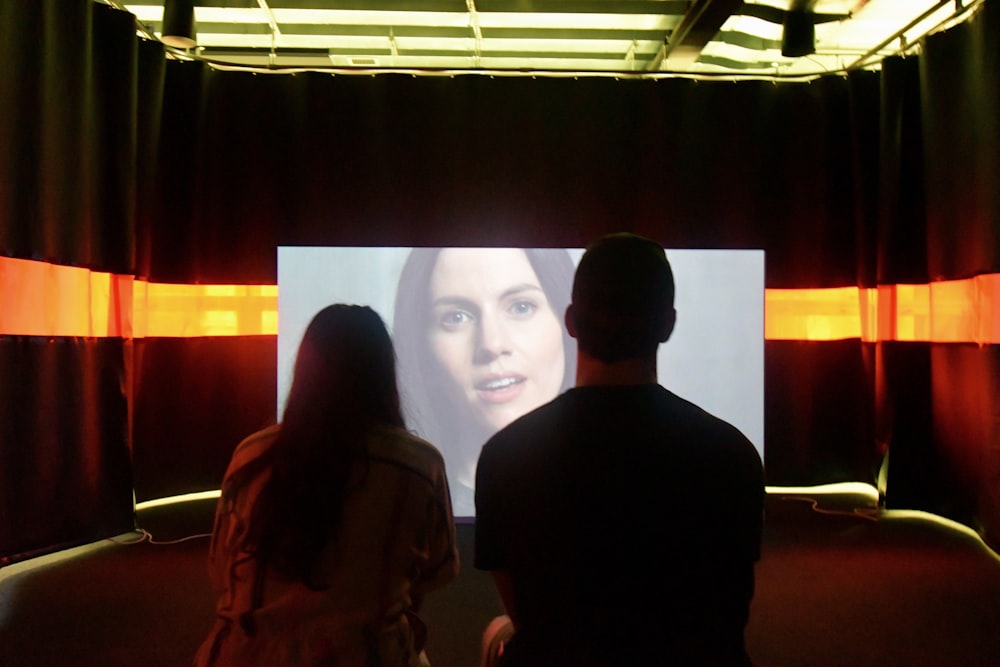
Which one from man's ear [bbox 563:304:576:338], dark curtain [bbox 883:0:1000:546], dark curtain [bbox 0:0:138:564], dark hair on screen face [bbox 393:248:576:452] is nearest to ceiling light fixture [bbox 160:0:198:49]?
dark curtain [bbox 0:0:138:564]

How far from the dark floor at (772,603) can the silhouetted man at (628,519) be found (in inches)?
57.9

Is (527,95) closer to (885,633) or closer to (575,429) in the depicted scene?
(885,633)

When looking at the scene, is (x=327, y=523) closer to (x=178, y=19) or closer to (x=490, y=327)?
(x=490, y=327)

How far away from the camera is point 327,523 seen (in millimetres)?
1164

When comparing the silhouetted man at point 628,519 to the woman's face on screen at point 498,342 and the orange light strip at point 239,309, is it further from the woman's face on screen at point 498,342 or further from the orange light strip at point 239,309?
the orange light strip at point 239,309

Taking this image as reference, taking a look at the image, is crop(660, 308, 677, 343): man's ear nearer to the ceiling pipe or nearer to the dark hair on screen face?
the dark hair on screen face

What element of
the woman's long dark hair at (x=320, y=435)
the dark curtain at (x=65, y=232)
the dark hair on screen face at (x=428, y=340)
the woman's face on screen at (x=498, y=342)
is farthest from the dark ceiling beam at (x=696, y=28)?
the woman's long dark hair at (x=320, y=435)

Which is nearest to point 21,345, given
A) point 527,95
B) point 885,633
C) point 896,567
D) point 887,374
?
point 527,95

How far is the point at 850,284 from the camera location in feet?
14.5

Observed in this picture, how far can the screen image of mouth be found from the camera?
3184mm

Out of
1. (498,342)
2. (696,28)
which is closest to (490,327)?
(498,342)

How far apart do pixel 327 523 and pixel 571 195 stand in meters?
3.40

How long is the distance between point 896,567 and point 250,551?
2914 millimetres

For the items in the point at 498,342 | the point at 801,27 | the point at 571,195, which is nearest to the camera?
the point at 498,342
